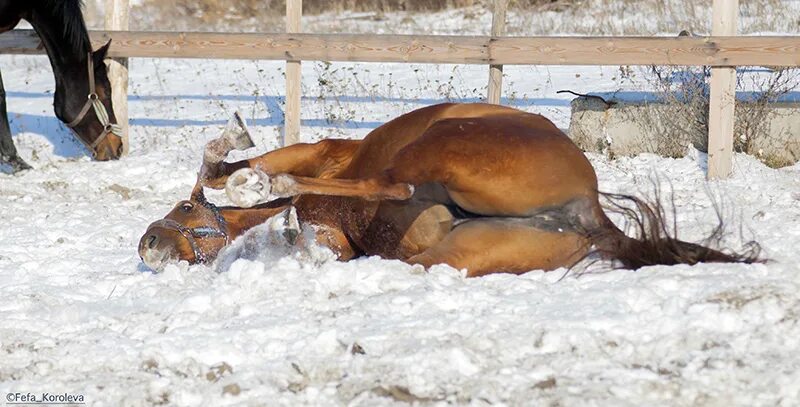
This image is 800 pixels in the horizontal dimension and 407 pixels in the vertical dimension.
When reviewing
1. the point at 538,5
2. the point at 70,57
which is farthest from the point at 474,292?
the point at 538,5

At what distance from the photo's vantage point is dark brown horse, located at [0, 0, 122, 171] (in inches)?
336

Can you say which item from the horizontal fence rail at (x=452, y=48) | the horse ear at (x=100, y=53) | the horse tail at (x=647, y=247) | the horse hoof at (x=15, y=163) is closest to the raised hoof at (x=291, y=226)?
the horse tail at (x=647, y=247)

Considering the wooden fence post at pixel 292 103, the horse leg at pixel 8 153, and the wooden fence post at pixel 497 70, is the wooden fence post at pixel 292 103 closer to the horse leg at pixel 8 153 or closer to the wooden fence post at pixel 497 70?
the wooden fence post at pixel 497 70

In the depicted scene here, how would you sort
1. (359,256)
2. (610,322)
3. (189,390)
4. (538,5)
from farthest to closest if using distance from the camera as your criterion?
(538,5) < (359,256) < (610,322) < (189,390)

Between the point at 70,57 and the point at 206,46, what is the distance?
3.81 feet

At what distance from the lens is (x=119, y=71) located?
9219 millimetres

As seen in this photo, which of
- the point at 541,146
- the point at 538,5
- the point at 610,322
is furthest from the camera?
the point at 538,5

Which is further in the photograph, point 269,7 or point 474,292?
point 269,7

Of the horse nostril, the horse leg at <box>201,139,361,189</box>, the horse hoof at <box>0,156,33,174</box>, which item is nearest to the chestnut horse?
the horse leg at <box>201,139,361,189</box>

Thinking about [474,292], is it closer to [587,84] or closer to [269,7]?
[587,84]

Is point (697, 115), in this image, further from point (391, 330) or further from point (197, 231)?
point (391, 330)

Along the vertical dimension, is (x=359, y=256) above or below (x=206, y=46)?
below

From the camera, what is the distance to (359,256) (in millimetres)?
4660

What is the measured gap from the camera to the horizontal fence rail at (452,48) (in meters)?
7.34
